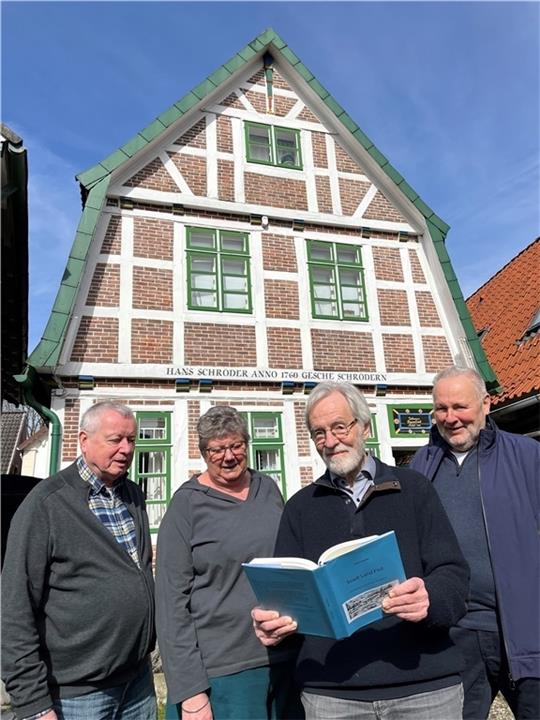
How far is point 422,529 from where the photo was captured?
1.89 m

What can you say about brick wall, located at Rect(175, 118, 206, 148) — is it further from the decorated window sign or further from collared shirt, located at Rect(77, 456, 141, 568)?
collared shirt, located at Rect(77, 456, 141, 568)

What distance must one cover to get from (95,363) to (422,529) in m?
6.13

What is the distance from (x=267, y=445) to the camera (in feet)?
25.1

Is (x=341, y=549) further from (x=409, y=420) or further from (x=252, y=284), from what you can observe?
(x=409, y=420)

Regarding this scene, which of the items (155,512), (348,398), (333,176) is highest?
(333,176)

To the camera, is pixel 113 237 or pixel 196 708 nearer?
pixel 196 708

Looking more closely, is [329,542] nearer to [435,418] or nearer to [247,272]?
[435,418]

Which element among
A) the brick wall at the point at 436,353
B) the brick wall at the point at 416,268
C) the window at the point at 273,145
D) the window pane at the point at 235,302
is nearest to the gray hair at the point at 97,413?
the window pane at the point at 235,302

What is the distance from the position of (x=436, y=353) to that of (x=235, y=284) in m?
3.56

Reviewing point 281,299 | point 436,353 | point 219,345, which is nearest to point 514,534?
point 219,345

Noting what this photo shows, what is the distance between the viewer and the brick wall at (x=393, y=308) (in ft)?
28.4

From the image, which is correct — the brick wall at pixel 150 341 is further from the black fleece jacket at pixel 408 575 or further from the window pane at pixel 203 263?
the black fleece jacket at pixel 408 575

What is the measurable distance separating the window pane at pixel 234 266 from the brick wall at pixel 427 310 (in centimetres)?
305

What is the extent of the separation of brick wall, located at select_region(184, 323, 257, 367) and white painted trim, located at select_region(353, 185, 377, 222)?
9.66ft
